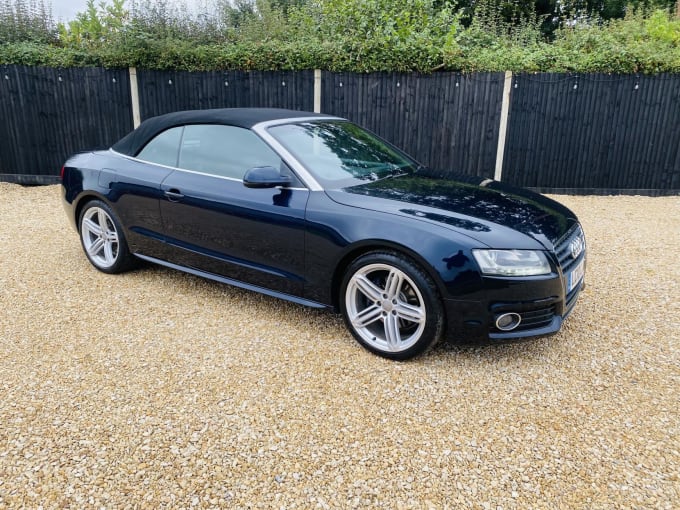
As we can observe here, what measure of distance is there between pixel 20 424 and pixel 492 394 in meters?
2.58

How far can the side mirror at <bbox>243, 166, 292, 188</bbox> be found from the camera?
3.46 m

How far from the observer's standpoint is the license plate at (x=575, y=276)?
128 inches

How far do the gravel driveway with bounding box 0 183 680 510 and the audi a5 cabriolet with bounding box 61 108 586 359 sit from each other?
32 centimetres

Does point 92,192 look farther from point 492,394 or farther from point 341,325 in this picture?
point 492,394

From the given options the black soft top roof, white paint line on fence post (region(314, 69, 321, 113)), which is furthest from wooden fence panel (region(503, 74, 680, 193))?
the black soft top roof

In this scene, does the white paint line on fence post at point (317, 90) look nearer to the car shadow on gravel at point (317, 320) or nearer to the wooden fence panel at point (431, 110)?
the wooden fence panel at point (431, 110)

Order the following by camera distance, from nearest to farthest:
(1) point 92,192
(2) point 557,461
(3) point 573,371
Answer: (2) point 557,461, (3) point 573,371, (1) point 92,192

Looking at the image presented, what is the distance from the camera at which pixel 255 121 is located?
3.97m

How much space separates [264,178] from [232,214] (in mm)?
474

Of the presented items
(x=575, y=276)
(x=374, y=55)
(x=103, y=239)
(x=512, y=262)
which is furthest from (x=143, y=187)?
(x=374, y=55)

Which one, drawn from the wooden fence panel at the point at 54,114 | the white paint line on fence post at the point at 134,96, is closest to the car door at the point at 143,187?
the white paint line on fence post at the point at 134,96

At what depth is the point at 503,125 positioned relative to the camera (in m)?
8.82

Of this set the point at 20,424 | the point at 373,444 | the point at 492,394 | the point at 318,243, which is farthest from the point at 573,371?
the point at 20,424

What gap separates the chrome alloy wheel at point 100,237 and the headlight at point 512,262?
3.34m
